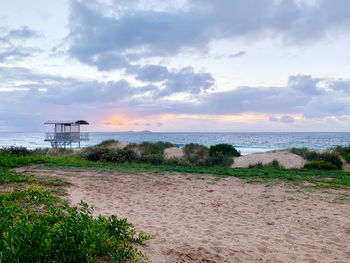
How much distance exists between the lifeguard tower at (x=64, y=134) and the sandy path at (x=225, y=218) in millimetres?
Answer: 24001

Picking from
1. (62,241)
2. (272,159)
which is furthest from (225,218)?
(272,159)

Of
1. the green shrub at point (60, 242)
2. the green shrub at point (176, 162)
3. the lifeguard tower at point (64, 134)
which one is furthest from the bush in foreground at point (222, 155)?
the lifeguard tower at point (64, 134)

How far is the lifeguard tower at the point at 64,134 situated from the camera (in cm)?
3177

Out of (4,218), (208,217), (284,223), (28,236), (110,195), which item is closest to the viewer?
(28,236)

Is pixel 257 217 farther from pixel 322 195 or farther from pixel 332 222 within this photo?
pixel 322 195

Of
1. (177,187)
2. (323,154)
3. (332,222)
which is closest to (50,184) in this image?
(177,187)

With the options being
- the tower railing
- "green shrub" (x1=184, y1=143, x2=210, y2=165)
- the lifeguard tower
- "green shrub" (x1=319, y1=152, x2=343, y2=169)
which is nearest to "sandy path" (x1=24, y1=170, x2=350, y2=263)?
"green shrub" (x1=184, y1=143, x2=210, y2=165)

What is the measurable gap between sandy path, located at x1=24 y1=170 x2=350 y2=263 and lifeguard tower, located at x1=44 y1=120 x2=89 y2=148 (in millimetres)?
24001

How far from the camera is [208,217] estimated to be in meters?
5.83

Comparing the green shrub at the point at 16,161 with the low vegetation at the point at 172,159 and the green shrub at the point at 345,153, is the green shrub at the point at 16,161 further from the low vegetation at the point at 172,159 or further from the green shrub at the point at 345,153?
the green shrub at the point at 345,153

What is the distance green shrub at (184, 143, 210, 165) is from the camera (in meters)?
Answer: 17.9

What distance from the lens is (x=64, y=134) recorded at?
31.9m

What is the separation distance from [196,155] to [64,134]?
758 inches

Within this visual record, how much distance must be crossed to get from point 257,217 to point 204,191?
2.62m
